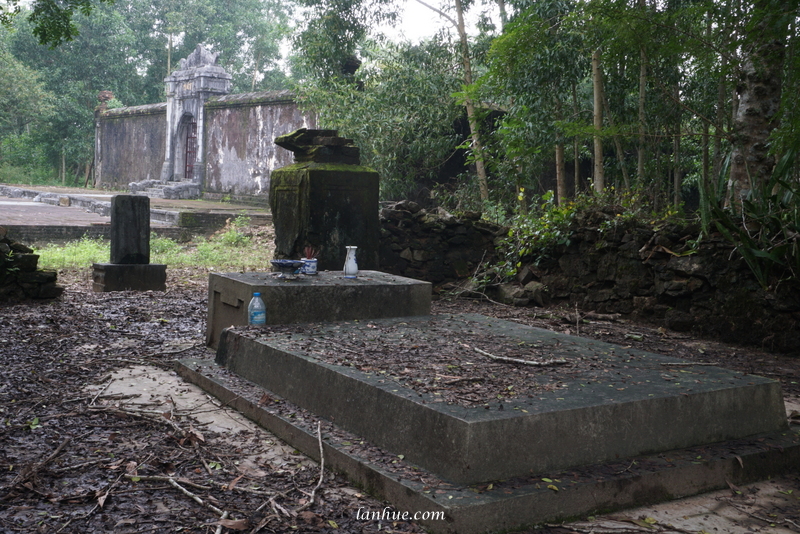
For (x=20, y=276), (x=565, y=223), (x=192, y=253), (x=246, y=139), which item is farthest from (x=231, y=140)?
(x=565, y=223)

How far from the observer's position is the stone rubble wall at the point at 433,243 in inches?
316

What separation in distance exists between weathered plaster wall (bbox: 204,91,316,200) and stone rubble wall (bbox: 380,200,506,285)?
7768mm

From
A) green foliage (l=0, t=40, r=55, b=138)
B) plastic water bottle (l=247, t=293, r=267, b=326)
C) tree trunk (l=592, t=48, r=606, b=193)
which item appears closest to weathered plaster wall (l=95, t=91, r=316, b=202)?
green foliage (l=0, t=40, r=55, b=138)

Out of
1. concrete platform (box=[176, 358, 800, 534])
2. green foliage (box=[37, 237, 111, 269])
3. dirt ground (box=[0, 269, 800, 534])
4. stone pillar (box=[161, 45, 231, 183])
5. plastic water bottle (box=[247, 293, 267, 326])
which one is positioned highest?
stone pillar (box=[161, 45, 231, 183])

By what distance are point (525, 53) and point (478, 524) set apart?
6.74 meters

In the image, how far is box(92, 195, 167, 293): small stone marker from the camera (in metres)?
8.23

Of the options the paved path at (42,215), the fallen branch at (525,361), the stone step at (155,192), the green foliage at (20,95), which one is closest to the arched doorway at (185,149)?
the stone step at (155,192)

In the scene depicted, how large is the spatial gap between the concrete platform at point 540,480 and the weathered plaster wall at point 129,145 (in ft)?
66.3

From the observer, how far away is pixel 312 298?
4.67 meters

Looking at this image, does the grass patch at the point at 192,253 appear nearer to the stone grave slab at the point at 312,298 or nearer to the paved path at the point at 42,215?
the paved path at the point at 42,215

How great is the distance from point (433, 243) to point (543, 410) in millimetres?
5408

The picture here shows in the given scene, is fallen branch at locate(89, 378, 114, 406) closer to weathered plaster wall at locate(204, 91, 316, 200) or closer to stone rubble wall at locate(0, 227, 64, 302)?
stone rubble wall at locate(0, 227, 64, 302)

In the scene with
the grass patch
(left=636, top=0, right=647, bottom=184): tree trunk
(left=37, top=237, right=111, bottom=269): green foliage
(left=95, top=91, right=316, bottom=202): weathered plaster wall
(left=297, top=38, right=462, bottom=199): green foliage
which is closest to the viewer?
(left=636, top=0, right=647, bottom=184): tree trunk

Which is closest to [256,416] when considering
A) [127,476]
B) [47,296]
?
[127,476]
